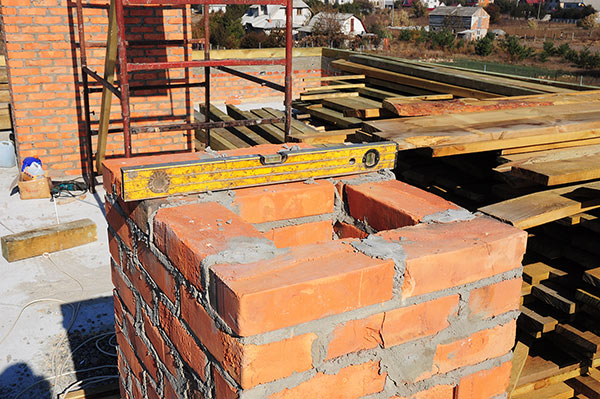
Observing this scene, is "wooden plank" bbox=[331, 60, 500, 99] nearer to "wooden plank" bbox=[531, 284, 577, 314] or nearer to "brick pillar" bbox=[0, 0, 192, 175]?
"brick pillar" bbox=[0, 0, 192, 175]

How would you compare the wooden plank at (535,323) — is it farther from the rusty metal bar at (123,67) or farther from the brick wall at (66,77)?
the brick wall at (66,77)

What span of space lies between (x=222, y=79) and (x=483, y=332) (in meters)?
11.1

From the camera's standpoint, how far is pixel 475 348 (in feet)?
5.36

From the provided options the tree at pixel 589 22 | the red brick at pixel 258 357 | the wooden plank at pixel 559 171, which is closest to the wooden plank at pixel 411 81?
the wooden plank at pixel 559 171

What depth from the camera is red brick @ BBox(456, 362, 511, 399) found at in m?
1.65

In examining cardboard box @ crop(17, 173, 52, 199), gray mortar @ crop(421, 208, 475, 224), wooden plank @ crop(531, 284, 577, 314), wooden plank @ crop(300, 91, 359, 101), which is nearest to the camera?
gray mortar @ crop(421, 208, 475, 224)

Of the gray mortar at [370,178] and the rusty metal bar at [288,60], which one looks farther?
the rusty metal bar at [288,60]

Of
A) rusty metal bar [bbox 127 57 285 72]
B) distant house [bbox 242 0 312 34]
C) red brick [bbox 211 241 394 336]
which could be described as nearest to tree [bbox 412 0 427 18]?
distant house [bbox 242 0 312 34]

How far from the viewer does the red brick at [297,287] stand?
1.24 metres

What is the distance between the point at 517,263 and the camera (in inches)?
63.5

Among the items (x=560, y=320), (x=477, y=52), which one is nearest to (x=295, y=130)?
(x=560, y=320)

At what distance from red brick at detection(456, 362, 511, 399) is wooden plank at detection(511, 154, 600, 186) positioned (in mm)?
797

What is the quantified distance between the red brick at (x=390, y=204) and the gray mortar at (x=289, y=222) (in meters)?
0.10

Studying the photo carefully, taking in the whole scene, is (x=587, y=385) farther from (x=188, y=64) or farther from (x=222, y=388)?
(x=188, y=64)
